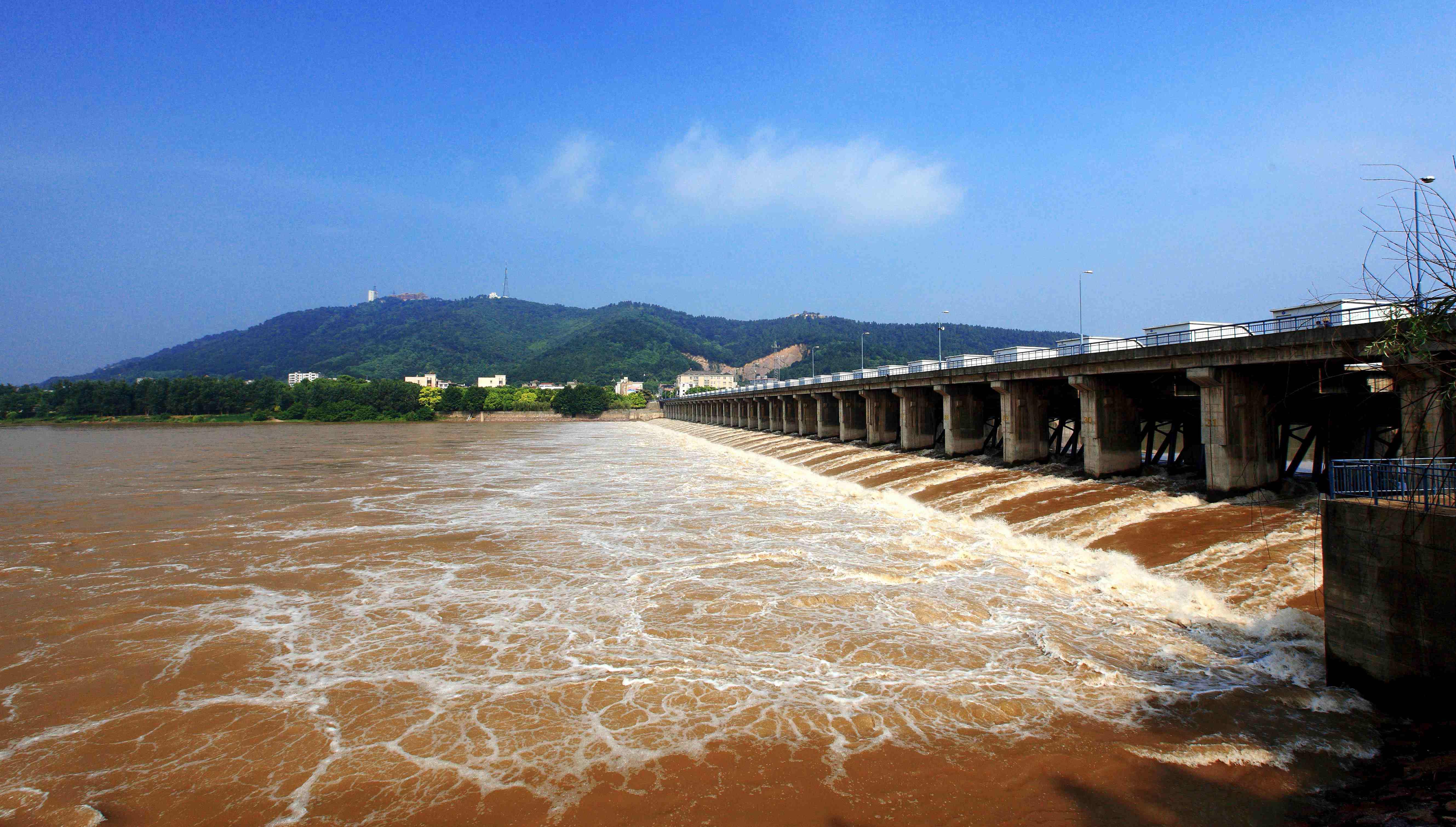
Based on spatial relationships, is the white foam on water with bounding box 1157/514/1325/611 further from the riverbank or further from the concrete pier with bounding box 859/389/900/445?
the riverbank

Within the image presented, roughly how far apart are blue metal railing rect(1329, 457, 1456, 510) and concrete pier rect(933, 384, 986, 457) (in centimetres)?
2456

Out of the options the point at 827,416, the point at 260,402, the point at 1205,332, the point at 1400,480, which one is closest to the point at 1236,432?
the point at 1205,332

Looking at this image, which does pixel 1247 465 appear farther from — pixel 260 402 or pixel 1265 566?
pixel 260 402

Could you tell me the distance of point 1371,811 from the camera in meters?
5.88

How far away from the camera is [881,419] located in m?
46.0

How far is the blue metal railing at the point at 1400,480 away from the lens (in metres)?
7.50

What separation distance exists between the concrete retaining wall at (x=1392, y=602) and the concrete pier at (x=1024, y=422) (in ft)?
69.3

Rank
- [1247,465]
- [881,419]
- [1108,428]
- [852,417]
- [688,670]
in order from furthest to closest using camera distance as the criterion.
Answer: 1. [852,417]
2. [881,419]
3. [1108,428]
4. [1247,465]
5. [688,670]

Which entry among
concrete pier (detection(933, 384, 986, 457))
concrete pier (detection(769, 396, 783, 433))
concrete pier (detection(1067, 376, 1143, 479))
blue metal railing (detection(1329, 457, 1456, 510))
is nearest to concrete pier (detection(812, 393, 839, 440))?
concrete pier (detection(769, 396, 783, 433))

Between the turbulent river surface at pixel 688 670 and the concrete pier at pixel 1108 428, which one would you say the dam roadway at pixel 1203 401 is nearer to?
the concrete pier at pixel 1108 428

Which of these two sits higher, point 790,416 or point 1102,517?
point 790,416

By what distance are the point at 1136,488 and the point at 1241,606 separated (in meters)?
10.8

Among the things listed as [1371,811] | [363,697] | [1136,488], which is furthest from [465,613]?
[1136,488]

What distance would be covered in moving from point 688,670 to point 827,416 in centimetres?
4986
